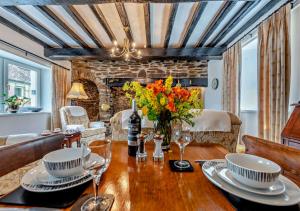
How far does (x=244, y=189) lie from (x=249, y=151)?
58 centimetres

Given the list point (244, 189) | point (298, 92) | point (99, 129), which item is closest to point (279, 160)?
point (244, 189)

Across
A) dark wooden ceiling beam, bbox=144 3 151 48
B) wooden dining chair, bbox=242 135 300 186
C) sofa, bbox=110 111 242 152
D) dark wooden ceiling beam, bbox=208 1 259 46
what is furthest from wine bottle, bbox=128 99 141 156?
dark wooden ceiling beam, bbox=208 1 259 46

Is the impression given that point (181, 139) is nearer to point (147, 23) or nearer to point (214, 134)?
point (214, 134)

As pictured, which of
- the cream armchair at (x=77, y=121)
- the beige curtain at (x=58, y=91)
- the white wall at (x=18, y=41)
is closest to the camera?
the white wall at (x=18, y=41)

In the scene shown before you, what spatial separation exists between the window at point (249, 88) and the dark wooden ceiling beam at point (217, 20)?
715mm

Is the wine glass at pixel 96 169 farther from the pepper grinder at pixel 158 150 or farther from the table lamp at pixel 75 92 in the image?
the table lamp at pixel 75 92

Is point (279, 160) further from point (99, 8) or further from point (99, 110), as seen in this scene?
point (99, 110)

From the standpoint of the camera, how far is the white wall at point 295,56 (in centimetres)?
231

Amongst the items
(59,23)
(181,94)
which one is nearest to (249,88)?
(181,94)

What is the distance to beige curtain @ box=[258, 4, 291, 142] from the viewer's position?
2398mm

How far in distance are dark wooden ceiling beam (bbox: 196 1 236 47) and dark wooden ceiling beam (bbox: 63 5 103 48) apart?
2343mm

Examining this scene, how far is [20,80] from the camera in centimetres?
396

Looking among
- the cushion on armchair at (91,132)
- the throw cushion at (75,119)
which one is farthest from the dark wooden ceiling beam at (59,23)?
the cushion on armchair at (91,132)

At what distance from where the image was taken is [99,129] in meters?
4.35
